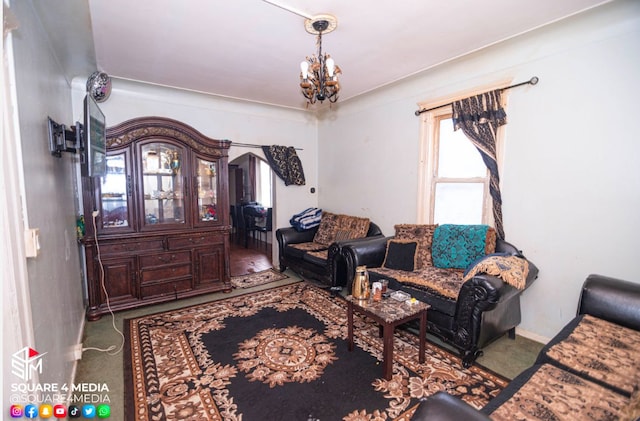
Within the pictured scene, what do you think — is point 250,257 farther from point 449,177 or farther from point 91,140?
point 91,140

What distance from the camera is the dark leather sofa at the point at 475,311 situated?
2124 mm

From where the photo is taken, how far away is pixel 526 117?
103 inches

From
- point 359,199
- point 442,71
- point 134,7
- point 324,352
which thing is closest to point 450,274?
point 324,352

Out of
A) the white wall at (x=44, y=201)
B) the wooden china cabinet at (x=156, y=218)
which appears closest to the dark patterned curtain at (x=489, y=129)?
the wooden china cabinet at (x=156, y=218)

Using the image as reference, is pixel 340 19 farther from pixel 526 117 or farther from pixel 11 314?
pixel 11 314

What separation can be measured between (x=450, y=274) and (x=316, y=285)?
182 centimetres

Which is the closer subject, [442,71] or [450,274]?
[450,274]

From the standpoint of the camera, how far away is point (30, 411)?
1105mm

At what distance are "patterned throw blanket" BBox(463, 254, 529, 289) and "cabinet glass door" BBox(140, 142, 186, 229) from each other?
323 cm

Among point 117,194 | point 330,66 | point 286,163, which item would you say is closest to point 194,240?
point 117,194

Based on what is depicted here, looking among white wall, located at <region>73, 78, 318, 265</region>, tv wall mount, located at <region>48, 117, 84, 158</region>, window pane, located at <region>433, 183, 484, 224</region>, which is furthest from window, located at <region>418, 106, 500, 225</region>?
tv wall mount, located at <region>48, 117, 84, 158</region>

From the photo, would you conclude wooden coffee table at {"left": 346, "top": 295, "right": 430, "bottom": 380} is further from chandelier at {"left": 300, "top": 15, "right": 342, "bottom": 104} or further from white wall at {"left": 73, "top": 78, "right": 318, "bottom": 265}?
white wall at {"left": 73, "top": 78, "right": 318, "bottom": 265}

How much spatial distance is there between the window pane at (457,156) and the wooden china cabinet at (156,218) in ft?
8.85

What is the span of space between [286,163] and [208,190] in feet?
4.48
